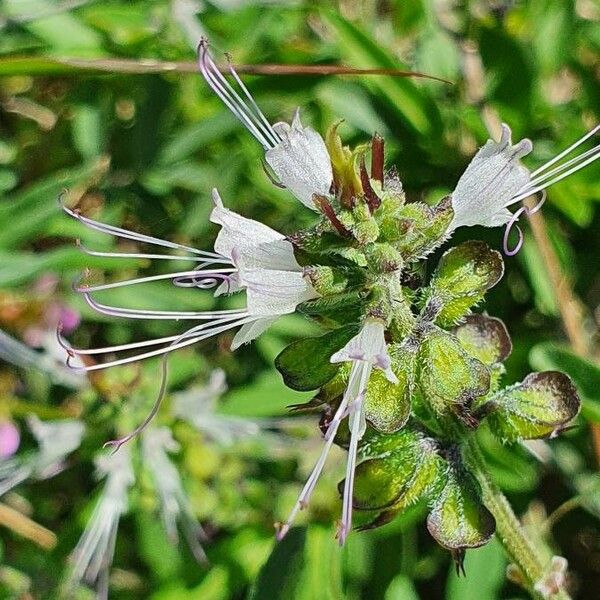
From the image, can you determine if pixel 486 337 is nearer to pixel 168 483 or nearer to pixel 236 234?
pixel 236 234

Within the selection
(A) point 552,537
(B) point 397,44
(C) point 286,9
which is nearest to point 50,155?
(C) point 286,9

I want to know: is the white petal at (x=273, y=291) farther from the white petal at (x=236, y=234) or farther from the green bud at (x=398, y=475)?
the green bud at (x=398, y=475)

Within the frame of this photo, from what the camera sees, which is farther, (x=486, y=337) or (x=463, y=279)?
(x=486, y=337)

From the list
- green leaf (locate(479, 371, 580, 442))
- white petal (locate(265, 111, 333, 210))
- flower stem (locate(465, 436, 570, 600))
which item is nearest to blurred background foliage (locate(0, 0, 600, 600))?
flower stem (locate(465, 436, 570, 600))

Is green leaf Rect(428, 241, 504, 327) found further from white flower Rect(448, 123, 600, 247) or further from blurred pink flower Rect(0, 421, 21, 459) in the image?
blurred pink flower Rect(0, 421, 21, 459)

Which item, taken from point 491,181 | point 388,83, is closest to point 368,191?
point 491,181

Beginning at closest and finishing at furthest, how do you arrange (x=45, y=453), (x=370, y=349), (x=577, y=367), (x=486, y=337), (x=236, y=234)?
(x=370, y=349)
(x=236, y=234)
(x=486, y=337)
(x=577, y=367)
(x=45, y=453)

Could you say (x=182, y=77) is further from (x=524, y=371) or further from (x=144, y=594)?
(x=144, y=594)
